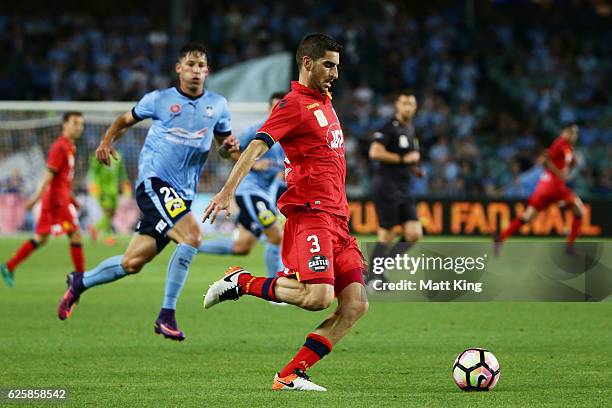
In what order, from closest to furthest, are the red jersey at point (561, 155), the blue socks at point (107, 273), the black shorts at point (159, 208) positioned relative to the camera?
the black shorts at point (159, 208), the blue socks at point (107, 273), the red jersey at point (561, 155)

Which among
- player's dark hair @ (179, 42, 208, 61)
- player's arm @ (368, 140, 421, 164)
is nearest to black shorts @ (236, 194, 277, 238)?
player's arm @ (368, 140, 421, 164)

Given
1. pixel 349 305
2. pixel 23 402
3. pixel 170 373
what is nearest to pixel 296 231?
pixel 349 305

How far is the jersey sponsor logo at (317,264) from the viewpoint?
21.2ft

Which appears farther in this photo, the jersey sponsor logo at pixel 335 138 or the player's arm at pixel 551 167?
the player's arm at pixel 551 167

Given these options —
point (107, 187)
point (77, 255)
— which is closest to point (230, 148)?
point (77, 255)

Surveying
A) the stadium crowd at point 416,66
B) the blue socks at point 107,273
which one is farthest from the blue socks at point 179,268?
the stadium crowd at point 416,66

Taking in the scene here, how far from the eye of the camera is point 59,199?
14.5m

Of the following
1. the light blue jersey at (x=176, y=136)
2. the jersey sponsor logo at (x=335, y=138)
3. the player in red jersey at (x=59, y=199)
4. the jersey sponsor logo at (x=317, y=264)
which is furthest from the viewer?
the player in red jersey at (x=59, y=199)

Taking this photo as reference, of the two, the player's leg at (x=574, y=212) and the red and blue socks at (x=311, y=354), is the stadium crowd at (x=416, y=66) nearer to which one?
the player's leg at (x=574, y=212)

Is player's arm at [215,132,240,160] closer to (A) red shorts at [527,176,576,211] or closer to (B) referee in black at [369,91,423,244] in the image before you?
(B) referee in black at [369,91,423,244]

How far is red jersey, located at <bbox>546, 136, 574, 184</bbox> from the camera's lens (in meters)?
18.4

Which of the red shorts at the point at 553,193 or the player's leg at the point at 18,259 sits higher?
the red shorts at the point at 553,193

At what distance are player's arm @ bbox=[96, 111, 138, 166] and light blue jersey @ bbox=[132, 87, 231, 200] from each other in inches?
2.6

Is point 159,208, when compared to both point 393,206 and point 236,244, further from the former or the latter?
point 393,206
